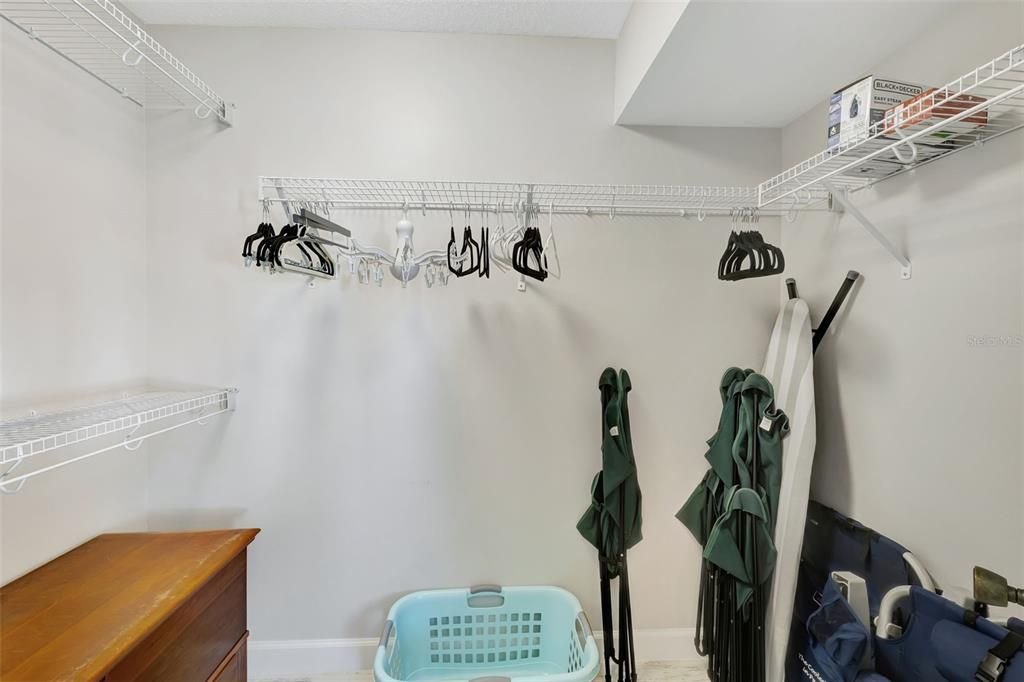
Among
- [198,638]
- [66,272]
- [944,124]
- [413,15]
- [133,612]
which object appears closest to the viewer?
[944,124]

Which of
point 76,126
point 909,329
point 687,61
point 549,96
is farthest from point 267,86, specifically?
point 909,329

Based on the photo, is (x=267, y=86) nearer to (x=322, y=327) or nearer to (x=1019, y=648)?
(x=322, y=327)

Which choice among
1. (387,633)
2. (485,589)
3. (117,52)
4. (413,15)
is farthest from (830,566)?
(117,52)

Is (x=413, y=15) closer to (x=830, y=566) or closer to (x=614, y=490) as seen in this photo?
(x=614, y=490)

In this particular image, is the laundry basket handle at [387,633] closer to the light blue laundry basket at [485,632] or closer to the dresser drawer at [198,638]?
the light blue laundry basket at [485,632]

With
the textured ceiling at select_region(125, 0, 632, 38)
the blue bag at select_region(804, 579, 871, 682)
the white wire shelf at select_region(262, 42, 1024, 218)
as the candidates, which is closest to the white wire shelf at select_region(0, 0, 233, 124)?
the textured ceiling at select_region(125, 0, 632, 38)

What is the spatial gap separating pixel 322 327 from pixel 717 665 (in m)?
1.88

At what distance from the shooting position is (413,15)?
1606mm

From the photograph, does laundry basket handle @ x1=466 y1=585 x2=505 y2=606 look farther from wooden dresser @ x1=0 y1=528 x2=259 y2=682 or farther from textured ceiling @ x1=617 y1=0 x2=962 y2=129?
textured ceiling @ x1=617 y1=0 x2=962 y2=129

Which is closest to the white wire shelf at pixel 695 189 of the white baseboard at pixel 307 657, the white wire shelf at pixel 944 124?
the white wire shelf at pixel 944 124

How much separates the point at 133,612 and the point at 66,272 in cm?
107

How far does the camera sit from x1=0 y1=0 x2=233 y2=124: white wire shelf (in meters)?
1.20

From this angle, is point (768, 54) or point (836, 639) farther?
point (768, 54)

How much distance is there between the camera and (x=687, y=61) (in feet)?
4.33
